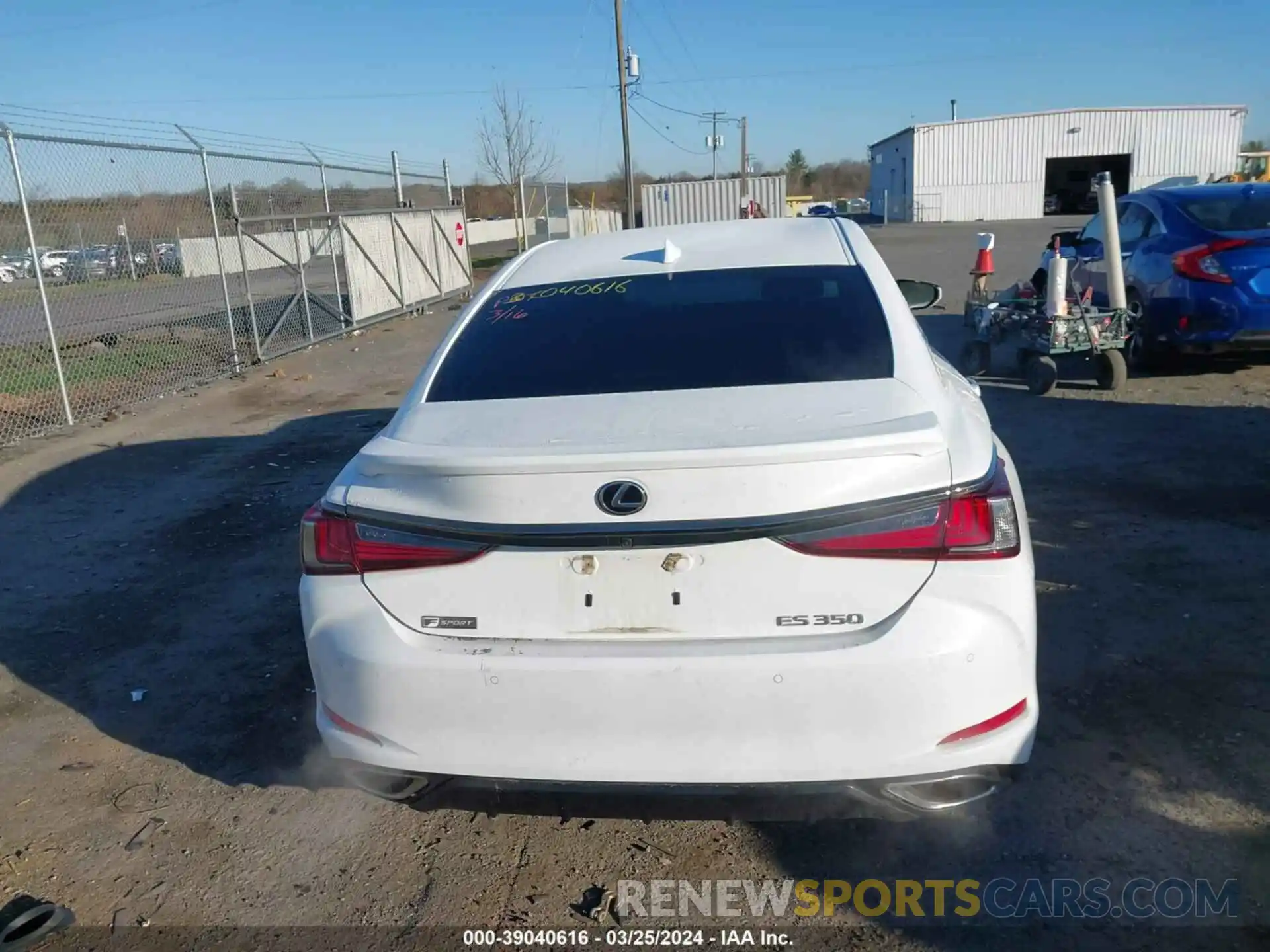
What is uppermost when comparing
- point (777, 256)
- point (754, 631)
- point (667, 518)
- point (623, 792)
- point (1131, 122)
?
point (1131, 122)

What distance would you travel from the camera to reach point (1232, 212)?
847 cm

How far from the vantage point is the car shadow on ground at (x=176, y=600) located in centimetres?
379

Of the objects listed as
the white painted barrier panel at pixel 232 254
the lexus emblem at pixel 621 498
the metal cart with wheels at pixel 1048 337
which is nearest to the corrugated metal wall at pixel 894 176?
the white painted barrier panel at pixel 232 254

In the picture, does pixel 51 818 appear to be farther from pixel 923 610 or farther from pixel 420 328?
pixel 420 328

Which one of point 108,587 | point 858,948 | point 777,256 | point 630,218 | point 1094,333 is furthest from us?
point 630,218

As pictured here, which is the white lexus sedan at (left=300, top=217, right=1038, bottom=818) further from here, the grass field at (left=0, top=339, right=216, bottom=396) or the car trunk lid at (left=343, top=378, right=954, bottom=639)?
the grass field at (left=0, top=339, right=216, bottom=396)

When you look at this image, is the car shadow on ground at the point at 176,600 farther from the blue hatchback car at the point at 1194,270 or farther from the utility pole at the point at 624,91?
the utility pole at the point at 624,91

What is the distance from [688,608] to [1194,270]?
7606 mm

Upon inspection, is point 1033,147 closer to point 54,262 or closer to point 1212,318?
point 1212,318

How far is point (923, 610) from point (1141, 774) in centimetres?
142

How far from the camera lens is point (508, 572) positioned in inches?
94.2

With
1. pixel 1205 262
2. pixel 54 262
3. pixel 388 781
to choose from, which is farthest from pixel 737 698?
pixel 54 262

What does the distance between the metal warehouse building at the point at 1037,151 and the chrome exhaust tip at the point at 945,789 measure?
188 ft

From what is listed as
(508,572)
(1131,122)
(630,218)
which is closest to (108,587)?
(508,572)
